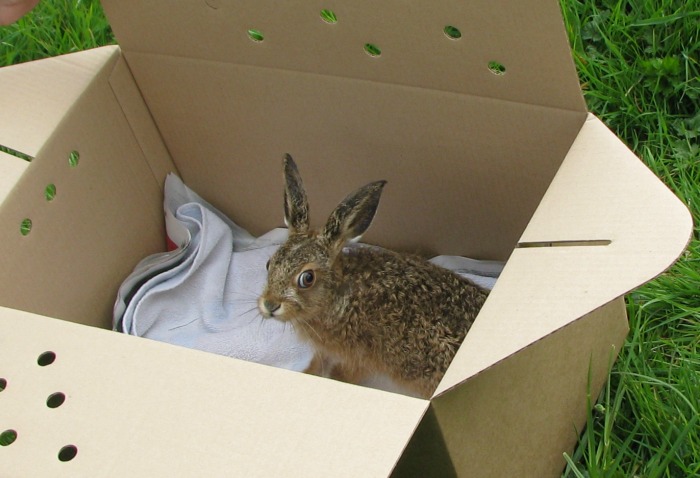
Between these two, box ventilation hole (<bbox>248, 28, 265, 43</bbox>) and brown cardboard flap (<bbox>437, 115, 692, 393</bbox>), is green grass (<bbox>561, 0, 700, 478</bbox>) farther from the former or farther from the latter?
box ventilation hole (<bbox>248, 28, 265, 43</bbox>)

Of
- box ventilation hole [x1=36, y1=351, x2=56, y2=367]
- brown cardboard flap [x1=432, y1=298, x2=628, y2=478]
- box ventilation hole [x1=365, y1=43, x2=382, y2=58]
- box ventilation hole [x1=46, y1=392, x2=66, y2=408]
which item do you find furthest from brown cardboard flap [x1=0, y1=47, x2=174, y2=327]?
brown cardboard flap [x1=432, y1=298, x2=628, y2=478]

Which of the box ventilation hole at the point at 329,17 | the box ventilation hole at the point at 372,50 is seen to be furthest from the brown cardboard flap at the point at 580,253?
the box ventilation hole at the point at 329,17

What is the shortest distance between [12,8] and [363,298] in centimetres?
134

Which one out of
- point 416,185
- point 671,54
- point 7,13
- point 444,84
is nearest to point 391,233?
point 416,185

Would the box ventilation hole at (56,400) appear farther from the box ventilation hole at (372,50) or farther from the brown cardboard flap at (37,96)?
the box ventilation hole at (372,50)

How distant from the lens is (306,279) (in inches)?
109

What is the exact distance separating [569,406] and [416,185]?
84 cm

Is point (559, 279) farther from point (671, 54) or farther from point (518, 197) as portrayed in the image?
point (671, 54)

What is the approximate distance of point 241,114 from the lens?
2.90 meters

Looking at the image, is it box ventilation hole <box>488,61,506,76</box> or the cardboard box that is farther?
box ventilation hole <box>488,61,506,76</box>

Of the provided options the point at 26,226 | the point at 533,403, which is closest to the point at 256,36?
the point at 26,226

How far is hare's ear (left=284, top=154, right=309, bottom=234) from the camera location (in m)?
2.68

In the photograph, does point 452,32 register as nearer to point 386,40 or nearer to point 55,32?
point 386,40

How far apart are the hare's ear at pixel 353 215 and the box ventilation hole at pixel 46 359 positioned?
3.49ft
